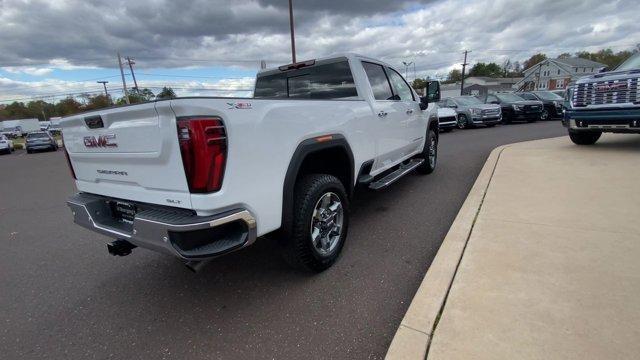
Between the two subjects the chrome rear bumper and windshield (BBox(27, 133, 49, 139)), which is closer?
the chrome rear bumper

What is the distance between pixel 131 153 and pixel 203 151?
688 mm

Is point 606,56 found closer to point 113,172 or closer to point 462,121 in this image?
point 462,121

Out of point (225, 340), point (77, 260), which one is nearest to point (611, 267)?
point (225, 340)

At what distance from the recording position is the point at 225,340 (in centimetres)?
232

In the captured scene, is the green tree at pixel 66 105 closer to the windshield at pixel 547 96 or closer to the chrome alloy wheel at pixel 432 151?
the windshield at pixel 547 96

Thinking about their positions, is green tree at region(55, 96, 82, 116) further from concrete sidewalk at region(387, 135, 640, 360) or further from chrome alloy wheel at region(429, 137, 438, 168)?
concrete sidewalk at region(387, 135, 640, 360)

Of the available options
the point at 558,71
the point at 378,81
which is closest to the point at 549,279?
the point at 378,81

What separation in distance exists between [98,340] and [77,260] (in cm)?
172

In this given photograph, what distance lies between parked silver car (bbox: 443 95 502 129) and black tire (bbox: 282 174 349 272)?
1507 cm

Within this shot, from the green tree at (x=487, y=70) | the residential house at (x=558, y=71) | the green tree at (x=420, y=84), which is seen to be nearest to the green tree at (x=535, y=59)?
the green tree at (x=487, y=70)

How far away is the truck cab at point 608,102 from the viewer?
648cm

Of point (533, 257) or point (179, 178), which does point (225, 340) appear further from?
point (533, 257)

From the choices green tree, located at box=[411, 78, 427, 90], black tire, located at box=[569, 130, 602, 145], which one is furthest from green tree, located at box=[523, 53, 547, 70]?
black tire, located at box=[569, 130, 602, 145]

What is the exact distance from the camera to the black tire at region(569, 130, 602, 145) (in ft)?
26.6
